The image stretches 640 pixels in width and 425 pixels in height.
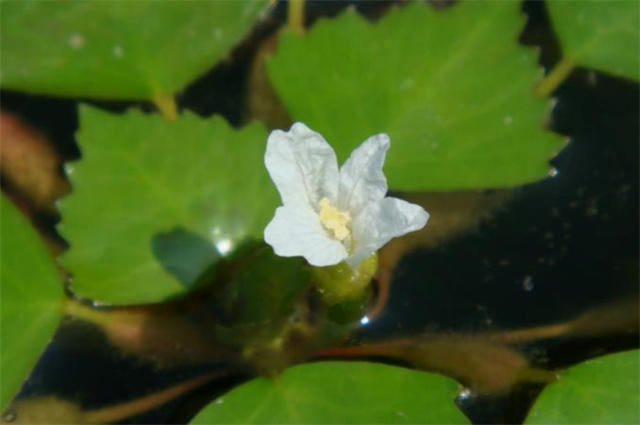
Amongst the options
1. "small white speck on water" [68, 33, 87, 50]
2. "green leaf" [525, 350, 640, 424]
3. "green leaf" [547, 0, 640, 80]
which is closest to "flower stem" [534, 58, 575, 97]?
"green leaf" [547, 0, 640, 80]

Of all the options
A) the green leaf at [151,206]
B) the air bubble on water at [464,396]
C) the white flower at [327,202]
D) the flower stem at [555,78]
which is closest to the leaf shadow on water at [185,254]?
the green leaf at [151,206]

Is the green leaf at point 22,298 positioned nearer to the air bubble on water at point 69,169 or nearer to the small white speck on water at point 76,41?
the air bubble on water at point 69,169

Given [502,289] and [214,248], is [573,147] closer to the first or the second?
[502,289]

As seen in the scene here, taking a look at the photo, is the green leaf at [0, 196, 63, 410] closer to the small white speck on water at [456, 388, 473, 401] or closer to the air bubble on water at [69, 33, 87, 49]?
the air bubble on water at [69, 33, 87, 49]

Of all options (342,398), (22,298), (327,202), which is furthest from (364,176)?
(22,298)

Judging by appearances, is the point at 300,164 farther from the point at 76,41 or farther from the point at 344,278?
the point at 76,41

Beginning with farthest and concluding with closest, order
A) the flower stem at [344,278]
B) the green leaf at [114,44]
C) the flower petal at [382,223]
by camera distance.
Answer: the green leaf at [114,44]
the flower stem at [344,278]
the flower petal at [382,223]
